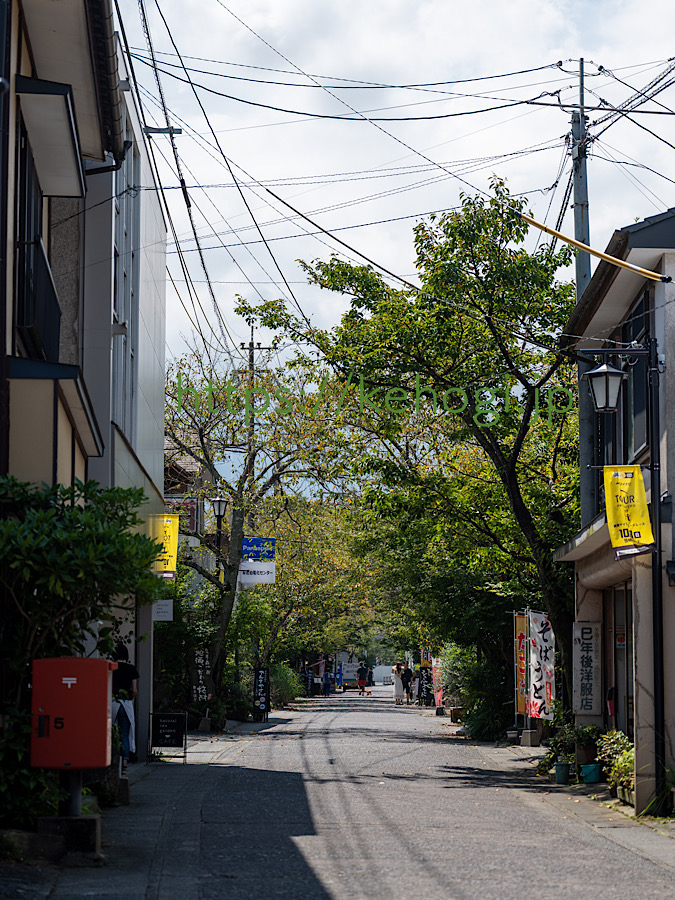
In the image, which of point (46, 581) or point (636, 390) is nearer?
point (46, 581)

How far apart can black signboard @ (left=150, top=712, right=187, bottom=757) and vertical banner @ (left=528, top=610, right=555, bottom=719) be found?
22.4 ft

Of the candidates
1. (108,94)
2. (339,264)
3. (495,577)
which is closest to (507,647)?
(495,577)

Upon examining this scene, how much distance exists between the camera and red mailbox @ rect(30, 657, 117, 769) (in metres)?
8.81

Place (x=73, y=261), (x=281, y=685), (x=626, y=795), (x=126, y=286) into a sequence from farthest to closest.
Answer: (x=281, y=685) < (x=126, y=286) < (x=73, y=261) < (x=626, y=795)

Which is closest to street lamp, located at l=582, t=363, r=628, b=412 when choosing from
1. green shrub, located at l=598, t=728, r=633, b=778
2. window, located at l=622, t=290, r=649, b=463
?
window, located at l=622, t=290, r=649, b=463

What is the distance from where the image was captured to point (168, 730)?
20.4 meters

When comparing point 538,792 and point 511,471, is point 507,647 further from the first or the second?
point 538,792

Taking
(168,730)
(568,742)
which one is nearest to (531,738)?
(568,742)

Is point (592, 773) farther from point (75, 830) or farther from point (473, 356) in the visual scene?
point (75, 830)

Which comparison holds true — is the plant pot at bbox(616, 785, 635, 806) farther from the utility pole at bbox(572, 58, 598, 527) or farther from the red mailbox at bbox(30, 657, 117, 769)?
the red mailbox at bbox(30, 657, 117, 769)

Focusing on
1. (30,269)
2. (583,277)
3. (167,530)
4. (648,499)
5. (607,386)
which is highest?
(583,277)

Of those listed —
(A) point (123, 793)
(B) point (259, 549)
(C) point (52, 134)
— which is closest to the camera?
(C) point (52, 134)

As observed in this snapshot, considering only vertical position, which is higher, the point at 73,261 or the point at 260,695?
the point at 73,261

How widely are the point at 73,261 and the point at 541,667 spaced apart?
11.7m
